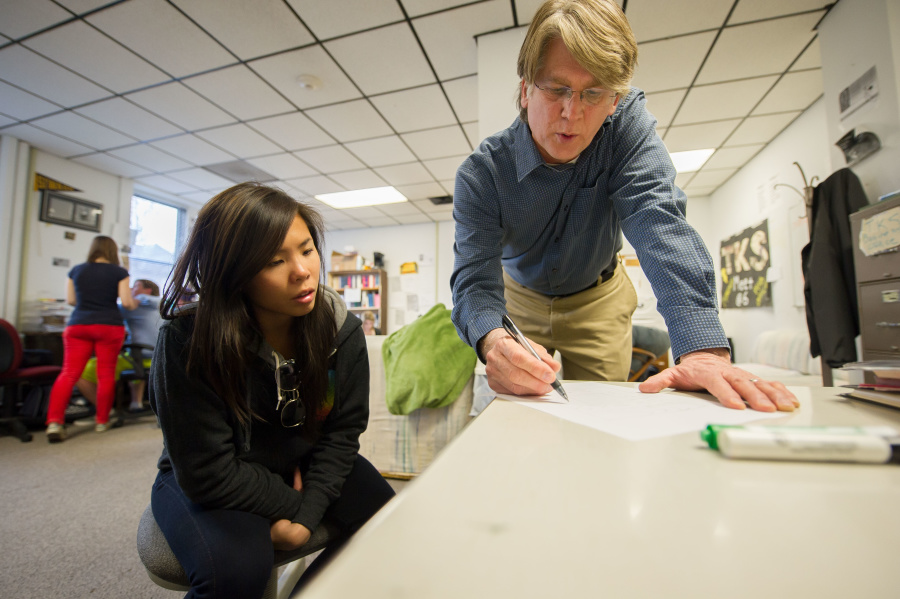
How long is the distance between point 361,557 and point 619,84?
2.90ft

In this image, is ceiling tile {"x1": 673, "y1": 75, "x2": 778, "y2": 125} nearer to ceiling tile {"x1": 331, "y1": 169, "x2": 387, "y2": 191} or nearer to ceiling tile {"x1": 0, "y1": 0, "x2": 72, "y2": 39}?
ceiling tile {"x1": 331, "y1": 169, "x2": 387, "y2": 191}

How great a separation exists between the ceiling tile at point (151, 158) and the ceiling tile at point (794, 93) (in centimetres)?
513

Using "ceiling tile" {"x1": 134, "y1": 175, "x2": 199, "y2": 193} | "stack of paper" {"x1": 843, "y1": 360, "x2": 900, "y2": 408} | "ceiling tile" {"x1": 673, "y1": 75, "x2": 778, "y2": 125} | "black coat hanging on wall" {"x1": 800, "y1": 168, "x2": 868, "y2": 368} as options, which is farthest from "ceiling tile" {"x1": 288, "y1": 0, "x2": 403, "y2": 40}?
"ceiling tile" {"x1": 134, "y1": 175, "x2": 199, "y2": 193}

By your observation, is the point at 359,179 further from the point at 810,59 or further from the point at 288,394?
the point at 288,394

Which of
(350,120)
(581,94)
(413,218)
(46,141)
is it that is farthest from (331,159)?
(581,94)

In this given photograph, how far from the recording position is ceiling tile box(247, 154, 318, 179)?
12.6 ft

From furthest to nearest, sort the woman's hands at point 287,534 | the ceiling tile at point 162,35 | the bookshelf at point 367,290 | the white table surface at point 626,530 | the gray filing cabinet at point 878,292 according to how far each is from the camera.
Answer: the bookshelf at point 367,290 → the ceiling tile at point 162,35 → the gray filing cabinet at point 878,292 → the woman's hands at point 287,534 → the white table surface at point 626,530

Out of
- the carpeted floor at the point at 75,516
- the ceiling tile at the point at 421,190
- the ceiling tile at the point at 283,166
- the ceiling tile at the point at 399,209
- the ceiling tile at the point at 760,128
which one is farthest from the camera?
the ceiling tile at the point at 399,209

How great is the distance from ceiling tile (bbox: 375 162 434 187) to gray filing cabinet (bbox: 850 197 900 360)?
3.31 meters

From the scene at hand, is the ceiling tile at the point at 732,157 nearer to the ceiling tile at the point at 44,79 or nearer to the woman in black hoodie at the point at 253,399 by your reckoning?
the woman in black hoodie at the point at 253,399

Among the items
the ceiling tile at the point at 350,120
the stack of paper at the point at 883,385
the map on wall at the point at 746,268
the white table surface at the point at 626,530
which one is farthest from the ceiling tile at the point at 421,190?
the white table surface at the point at 626,530

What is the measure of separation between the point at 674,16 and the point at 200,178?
4.58 metres

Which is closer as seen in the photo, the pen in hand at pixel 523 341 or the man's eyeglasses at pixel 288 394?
the pen in hand at pixel 523 341

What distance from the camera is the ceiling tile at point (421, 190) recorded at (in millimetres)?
4633
